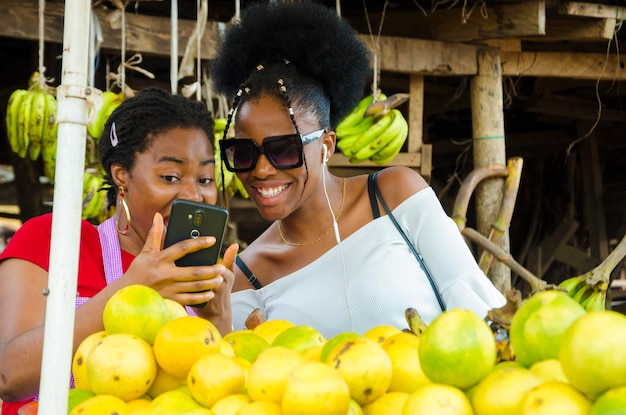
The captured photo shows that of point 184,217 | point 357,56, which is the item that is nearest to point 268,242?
point 357,56

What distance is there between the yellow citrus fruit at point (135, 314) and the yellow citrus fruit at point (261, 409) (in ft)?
0.95

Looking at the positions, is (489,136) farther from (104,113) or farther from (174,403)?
(174,403)

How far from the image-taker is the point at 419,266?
8.34 feet

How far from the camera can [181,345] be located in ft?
4.61

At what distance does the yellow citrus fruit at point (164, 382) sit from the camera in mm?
1477

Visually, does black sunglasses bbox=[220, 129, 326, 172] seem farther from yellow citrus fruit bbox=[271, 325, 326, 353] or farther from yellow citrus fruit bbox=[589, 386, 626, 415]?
yellow citrus fruit bbox=[589, 386, 626, 415]

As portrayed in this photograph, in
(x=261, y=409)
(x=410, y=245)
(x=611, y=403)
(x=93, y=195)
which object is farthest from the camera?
(x=93, y=195)

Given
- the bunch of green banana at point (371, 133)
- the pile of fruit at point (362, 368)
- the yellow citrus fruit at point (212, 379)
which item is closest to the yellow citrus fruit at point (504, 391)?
the pile of fruit at point (362, 368)

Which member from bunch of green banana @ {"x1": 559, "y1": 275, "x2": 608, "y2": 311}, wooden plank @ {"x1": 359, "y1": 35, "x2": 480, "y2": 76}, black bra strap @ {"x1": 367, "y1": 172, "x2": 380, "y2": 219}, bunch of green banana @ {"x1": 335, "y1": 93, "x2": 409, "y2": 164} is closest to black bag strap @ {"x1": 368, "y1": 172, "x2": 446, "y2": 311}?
black bra strap @ {"x1": 367, "y1": 172, "x2": 380, "y2": 219}

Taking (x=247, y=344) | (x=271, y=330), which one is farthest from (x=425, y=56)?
(x=247, y=344)

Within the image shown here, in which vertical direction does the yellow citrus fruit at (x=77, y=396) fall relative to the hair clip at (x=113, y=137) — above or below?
below

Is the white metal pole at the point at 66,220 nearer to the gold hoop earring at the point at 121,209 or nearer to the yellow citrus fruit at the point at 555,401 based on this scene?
the yellow citrus fruit at the point at 555,401

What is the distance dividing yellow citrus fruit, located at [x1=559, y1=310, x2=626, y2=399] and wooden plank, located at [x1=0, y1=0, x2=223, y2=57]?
3053mm

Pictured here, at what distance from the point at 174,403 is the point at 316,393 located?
0.30 metres
